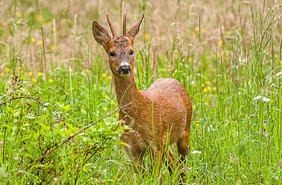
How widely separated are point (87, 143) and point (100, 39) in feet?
4.65

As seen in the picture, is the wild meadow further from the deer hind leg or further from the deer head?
the deer head

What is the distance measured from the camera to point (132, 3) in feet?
42.2

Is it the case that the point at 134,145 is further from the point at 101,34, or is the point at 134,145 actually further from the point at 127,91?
the point at 101,34

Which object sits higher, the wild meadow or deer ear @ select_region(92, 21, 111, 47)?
deer ear @ select_region(92, 21, 111, 47)

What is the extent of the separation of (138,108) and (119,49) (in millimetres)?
504

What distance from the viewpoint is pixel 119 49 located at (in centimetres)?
441

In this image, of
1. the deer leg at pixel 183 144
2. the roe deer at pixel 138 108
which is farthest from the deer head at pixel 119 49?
the deer leg at pixel 183 144

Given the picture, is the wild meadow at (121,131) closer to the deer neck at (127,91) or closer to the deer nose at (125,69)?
the deer neck at (127,91)

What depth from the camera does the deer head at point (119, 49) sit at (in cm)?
425

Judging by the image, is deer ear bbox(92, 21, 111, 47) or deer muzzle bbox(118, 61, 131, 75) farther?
deer ear bbox(92, 21, 111, 47)

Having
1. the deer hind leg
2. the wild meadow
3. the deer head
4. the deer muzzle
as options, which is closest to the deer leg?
the wild meadow

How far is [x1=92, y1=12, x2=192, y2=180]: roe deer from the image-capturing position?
4301 millimetres

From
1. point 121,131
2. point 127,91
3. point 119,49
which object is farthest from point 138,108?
point 121,131

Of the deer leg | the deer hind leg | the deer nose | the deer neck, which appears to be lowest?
the deer leg
